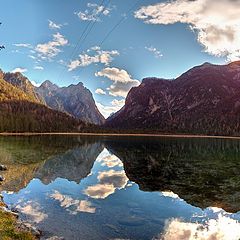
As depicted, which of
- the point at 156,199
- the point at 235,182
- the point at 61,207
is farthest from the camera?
the point at 235,182

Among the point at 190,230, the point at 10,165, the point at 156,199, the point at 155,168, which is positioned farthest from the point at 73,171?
the point at 190,230

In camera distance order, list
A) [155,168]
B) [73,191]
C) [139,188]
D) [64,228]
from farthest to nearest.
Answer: [155,168] < [139,188] < [73,191] < [64,228]

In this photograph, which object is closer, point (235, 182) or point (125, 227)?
point (125, 227)

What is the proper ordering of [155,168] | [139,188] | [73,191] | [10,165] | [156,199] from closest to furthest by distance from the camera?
[156,199]
[73,191]
[139,188]
[10,165]
[155,168]

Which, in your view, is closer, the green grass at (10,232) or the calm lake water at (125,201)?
the green grass at (10,232)

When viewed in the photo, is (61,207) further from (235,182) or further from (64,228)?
(235,182)

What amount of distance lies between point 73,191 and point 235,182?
28.4 m

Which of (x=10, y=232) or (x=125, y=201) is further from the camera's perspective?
(x=125, y=201)

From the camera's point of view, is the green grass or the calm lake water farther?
the calm lake water

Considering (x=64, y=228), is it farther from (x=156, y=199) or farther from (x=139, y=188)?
(x=139, y=188)

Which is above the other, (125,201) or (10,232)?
(10,232)

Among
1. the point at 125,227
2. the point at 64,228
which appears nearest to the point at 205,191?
the point at 125,227

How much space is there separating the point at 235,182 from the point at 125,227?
111ft

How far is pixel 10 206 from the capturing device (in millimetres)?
37156
